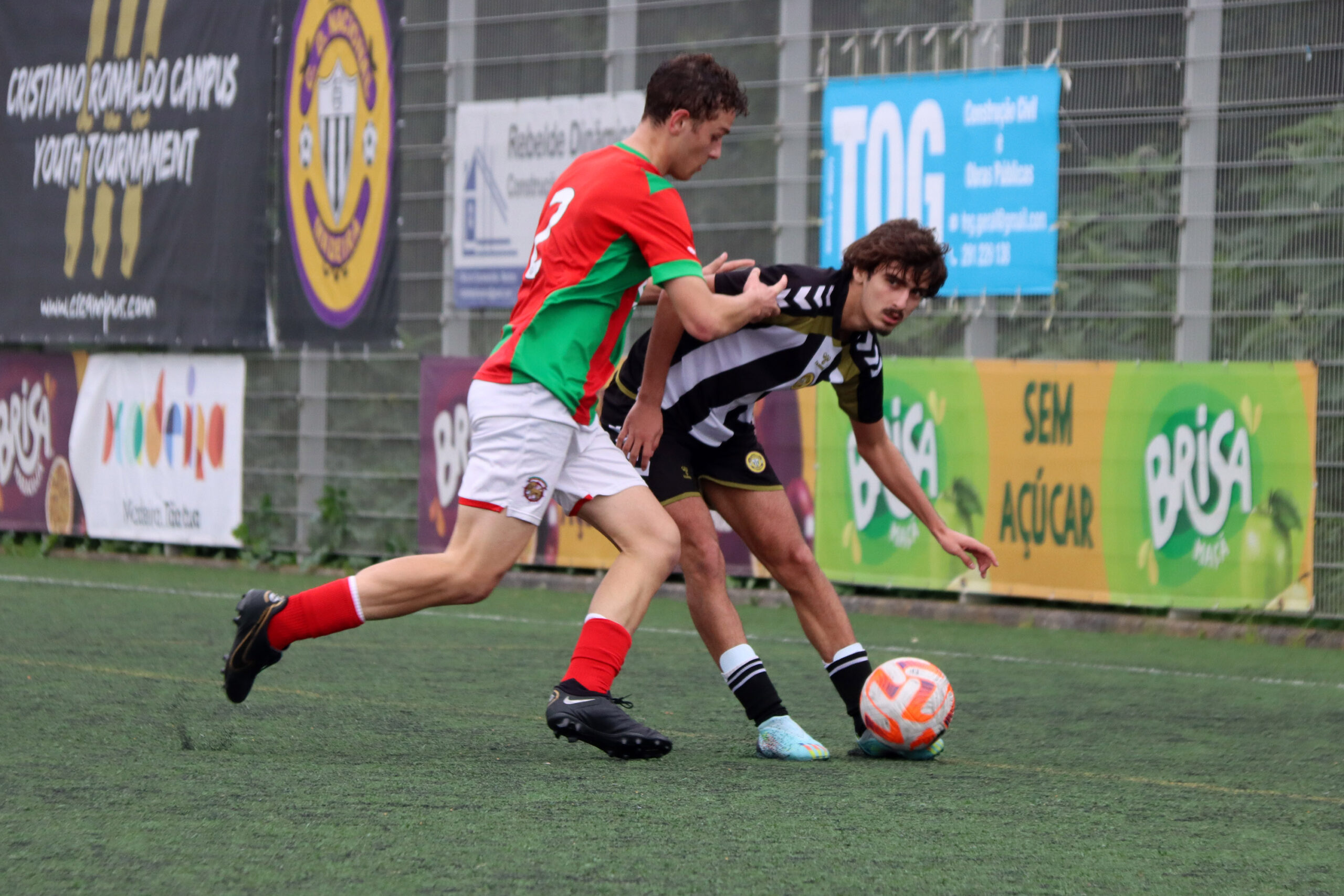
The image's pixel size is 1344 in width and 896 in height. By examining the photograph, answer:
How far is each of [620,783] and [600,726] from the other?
12.6 inches

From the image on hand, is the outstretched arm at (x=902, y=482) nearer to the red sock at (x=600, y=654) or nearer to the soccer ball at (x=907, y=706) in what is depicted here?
the soccer ball at (x=907, y=706)

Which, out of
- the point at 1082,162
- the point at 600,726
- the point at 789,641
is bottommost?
the point at 789,641

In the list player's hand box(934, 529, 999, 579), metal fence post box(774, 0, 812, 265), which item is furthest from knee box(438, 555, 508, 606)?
metal fence post box(774, 0, 812, 265)

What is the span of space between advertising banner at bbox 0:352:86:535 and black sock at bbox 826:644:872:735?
954 centimetres

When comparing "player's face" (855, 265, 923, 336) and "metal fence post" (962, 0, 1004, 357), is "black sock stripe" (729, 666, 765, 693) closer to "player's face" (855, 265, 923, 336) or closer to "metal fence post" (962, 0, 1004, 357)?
"player's face" (855, 265, 923, 336)

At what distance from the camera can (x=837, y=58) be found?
35.6 ft

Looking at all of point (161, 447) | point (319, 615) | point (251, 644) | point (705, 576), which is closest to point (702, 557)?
point (705, 576)

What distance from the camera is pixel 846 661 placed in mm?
5102

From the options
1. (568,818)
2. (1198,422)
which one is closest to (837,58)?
(1198,422)

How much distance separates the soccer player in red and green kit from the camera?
14.7 ft

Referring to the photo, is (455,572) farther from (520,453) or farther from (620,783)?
(620,783)

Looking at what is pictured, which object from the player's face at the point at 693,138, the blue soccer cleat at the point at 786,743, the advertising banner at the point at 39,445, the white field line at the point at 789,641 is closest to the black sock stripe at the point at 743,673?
the blue soccer cleat at the point at 786,743

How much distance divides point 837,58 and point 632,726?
717 centimetres

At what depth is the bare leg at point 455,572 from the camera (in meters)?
4.49
